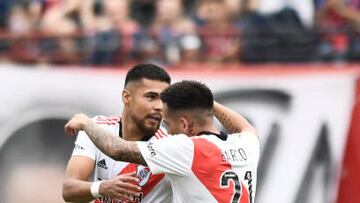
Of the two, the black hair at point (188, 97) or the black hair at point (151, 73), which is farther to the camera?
the black hair at point (151, 73)

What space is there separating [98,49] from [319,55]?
2453 mm

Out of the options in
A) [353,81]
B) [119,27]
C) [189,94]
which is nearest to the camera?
[189,94]

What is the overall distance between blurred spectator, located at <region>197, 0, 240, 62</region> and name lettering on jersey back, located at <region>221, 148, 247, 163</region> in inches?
223

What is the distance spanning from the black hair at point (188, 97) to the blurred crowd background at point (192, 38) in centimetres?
571

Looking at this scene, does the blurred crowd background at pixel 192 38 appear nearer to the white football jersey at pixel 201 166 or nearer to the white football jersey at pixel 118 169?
the white football jersey at pixel 118 169

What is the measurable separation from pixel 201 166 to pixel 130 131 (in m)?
1.11

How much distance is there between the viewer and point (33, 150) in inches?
509

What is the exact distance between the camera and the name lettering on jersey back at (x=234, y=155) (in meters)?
7.58

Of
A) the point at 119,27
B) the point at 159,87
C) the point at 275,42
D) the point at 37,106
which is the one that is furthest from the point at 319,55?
the point at 159,87

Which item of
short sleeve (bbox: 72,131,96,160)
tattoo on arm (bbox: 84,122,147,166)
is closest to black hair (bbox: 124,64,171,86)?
short sleeve (bbox: 72,131,96,160)

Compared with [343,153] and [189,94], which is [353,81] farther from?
[189,94]

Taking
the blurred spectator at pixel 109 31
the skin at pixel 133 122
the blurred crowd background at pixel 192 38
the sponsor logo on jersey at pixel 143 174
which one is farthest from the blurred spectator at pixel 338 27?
the sponsor logo on jersey at pixel 143 174

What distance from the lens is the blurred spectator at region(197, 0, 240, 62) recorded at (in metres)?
13.4

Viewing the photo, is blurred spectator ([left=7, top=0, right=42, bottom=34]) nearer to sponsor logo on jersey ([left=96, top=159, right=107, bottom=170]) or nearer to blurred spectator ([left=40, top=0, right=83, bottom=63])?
blurred spectator ([left=40, top=0, right=83, bottom=63])
